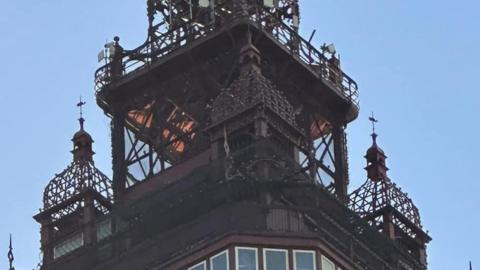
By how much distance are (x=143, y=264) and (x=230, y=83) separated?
12.3 meters

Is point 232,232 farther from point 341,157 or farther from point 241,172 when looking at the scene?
point 341,157

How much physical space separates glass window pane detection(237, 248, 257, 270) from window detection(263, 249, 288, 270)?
0.50 metres

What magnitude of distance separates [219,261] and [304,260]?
3.90 m

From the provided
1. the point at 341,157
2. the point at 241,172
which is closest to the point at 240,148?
the point at 241,172

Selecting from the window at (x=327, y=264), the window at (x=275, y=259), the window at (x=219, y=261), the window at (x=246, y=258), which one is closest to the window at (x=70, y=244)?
the window at (x=219, y=261)

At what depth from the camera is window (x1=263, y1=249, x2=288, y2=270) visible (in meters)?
150

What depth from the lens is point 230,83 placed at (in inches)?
6378

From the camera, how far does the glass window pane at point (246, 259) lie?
150 metres

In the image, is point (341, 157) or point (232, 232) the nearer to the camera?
point (232, 232)

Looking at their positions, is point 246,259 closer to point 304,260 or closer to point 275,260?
point 275,260

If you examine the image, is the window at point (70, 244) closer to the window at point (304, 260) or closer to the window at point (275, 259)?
the window at point (275, 259)

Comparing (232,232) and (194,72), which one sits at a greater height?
(194,72)

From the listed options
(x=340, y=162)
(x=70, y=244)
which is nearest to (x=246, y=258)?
(x=70, y=244)

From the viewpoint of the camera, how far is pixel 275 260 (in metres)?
150
